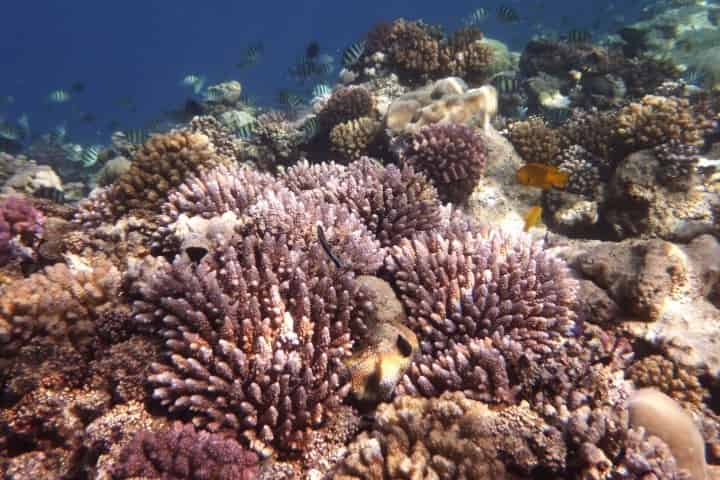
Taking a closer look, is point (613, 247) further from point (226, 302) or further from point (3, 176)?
point (3, 176)

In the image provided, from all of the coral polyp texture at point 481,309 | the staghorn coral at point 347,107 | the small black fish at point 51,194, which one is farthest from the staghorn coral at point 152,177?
the coral polyp texture at point 481,309

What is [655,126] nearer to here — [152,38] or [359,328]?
[359,328]

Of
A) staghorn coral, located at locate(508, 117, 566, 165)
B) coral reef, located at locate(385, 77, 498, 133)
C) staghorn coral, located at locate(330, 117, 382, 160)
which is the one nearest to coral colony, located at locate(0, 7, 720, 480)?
coral reef, located at locate(385, 77, 498, 133)

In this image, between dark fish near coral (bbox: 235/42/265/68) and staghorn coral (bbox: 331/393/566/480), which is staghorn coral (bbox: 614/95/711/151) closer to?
staghorn coral (bbox: 331/393/566/480)

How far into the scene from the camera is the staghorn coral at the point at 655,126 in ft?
20.8

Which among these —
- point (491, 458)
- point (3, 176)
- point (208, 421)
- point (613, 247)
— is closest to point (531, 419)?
point (491, 458)

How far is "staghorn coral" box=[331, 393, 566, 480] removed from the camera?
8.13 feet

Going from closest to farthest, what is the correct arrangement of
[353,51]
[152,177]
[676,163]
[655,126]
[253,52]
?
[152,177] → [676,163] → [655,126] → [353,51] → [253,52]

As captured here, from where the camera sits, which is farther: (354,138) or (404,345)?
(354,138)

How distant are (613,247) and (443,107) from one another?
3.63 meters

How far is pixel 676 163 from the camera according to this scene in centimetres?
588

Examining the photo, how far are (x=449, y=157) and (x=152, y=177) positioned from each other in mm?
4224

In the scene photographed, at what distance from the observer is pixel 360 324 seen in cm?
330

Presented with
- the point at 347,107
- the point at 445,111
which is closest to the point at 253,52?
the point at 347,107
